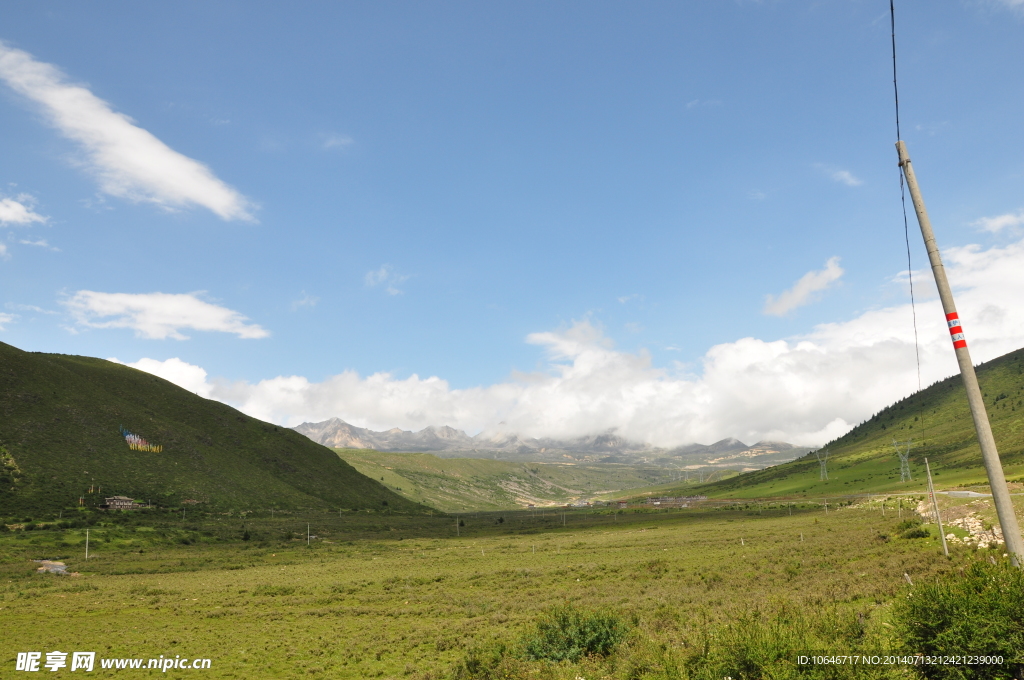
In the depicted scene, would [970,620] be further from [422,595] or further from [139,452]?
[139,452]

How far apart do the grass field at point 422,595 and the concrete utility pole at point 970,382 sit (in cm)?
390

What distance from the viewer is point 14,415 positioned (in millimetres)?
101812

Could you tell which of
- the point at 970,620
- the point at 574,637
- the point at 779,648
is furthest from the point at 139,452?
the point at 970,620

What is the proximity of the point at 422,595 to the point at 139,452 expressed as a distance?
102 m

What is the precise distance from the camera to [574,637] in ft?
64.6

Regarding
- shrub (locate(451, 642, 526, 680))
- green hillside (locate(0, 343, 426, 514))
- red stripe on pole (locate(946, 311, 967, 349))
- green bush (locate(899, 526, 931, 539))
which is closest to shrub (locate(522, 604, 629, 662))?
shrub (locate(451, 642, 526, 680))

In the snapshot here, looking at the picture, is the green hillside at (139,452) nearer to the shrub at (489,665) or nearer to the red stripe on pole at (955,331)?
the shrub at (489,665)

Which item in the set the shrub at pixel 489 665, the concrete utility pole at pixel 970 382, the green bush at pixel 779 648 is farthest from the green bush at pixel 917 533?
the shrub at pixel 489 665

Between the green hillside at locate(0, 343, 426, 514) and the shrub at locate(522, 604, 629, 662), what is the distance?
96350mm

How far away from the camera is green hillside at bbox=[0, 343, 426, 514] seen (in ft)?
305

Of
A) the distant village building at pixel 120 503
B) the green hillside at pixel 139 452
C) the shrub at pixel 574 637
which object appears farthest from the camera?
the green hillside at pixel 139 452

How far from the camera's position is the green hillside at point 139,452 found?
93.1 m

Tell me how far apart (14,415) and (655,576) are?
124 m

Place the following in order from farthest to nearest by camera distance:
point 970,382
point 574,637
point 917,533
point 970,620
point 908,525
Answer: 1. point 908,525
2. point 917,533
3. point 574,637
4. point 970,382
5. point 970,620
